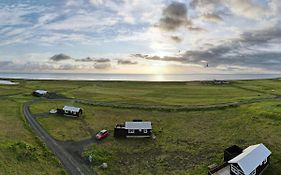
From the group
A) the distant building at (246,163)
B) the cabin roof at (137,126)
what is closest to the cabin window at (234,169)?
the distant building at (246,163)

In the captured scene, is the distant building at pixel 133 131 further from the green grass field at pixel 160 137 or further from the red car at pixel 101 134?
the red car at pixel 101 134

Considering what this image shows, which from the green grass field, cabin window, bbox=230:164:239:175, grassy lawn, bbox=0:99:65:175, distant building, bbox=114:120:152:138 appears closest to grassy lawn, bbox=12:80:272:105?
the green grass field

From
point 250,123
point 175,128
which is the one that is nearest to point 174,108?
point 175,128

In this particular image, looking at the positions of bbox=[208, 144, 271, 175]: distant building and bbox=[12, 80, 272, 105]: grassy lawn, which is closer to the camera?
bbox=[208, 144, 271, 175]: distant building

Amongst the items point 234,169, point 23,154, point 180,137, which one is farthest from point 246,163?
point 23,154

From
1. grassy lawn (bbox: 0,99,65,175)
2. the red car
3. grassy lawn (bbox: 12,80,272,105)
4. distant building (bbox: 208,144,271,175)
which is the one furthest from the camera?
grassy lawn (bbox: 12,80,272,105)

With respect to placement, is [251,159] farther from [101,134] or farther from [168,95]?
[168,95]

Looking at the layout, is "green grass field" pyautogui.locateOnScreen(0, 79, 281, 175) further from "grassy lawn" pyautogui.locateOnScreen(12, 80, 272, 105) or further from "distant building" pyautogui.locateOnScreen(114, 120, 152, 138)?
"grassy lawn" pyautogui.locateOnScreen(12, 80, 272, 105)

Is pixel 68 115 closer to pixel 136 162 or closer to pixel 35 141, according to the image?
pixel 35 141

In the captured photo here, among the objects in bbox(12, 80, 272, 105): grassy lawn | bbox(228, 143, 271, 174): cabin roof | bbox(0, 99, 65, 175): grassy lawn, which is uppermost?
bbox(12, 80, 272, 105): grassy lawn
